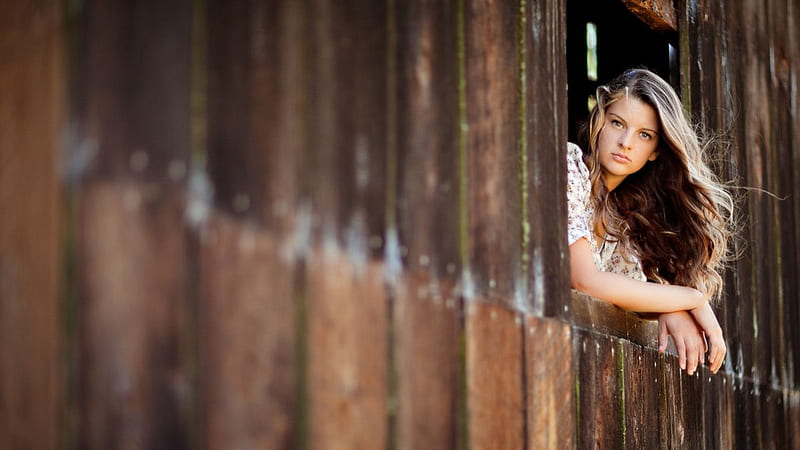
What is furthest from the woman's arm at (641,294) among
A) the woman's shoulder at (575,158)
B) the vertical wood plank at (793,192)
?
the vertical wood plank at (793,192)

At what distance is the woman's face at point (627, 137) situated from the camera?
3.53 metres

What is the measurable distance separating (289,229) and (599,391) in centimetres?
126

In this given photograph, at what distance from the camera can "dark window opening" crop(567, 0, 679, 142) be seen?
160 inches

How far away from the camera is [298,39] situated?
65.8 inches

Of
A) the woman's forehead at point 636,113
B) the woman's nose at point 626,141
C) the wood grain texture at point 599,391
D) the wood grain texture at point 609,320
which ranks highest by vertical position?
the woman's forehead at point 636,113

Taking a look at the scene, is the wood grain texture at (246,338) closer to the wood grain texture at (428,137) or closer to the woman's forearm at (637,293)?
the wood grain texture at (428,137)

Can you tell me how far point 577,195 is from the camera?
3176 millimetres

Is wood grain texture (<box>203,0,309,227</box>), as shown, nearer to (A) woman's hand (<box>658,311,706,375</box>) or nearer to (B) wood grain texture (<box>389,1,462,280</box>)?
(B) wood grain texture (<box>389,1,462,280</box>)

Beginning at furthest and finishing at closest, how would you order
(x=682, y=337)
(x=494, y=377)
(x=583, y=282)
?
(x=682, y=337), (x=583, y=282), (x=494, y=377)

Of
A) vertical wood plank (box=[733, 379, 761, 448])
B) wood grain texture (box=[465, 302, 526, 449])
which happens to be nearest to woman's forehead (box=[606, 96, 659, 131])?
vertical wood plank (box=[733, 379, 761, 448])

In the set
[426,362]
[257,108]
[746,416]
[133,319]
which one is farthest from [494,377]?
[746,416]

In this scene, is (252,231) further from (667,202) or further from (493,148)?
(667,202)

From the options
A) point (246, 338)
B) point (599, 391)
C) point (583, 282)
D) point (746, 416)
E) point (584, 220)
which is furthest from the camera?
point (746, 416)

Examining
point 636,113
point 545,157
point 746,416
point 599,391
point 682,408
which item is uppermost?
point 636,113
